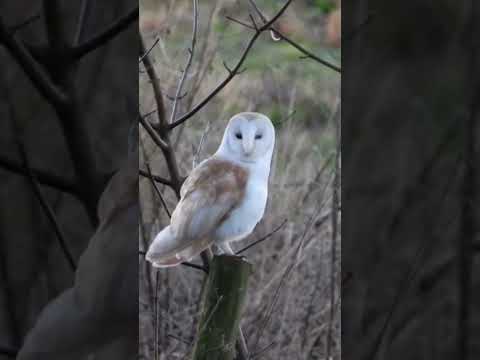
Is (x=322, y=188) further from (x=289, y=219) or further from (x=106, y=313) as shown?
(x=106, y=313)

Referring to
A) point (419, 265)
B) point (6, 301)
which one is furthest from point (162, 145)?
point (419, 265)

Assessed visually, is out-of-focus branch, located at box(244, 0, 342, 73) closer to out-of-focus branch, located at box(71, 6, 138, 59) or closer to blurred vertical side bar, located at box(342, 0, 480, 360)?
blurred vertical side bar, located at box(342, 0, 480, 360)

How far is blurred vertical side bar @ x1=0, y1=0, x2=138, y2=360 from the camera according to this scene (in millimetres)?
1745

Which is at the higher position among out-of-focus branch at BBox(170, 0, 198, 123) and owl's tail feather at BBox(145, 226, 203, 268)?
out-of-focus branch at BBox(170, 0, 198, 123)

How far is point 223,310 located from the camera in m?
1.75

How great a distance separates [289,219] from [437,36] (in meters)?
0.47

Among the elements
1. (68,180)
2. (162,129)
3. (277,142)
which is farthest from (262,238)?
(68,180)

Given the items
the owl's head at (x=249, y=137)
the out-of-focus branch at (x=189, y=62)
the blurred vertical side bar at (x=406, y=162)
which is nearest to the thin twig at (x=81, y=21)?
the out-of-focus branch at (x=189, y=62)

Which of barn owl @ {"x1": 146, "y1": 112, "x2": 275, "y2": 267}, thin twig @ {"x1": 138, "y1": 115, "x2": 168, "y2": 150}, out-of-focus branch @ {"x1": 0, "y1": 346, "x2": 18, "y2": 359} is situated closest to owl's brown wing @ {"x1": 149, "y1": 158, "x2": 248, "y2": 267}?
barn owl @ {"x1": 146, "y1": 112, "x2": 275, "y2": 267}

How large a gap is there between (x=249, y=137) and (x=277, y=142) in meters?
0.09

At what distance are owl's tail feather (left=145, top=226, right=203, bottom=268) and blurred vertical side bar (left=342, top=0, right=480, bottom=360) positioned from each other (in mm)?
315

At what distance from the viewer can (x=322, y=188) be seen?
1.92m

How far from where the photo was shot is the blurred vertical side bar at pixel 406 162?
180 centimetres

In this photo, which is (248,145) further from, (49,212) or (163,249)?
(49,212)
